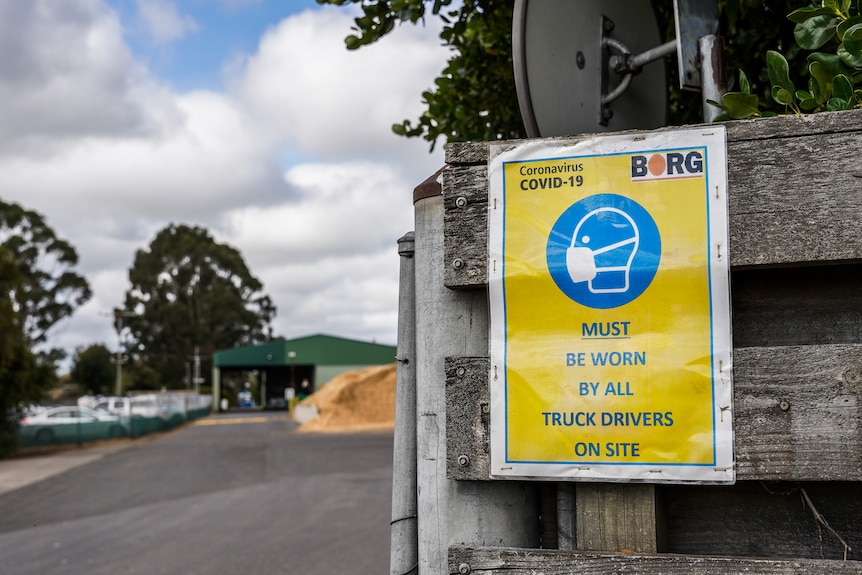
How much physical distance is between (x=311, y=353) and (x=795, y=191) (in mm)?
72297

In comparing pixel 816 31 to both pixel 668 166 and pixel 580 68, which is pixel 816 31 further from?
pixel 668 166

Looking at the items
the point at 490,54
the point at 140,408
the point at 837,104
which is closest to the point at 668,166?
the point at 837,104

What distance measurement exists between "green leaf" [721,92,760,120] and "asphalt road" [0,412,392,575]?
7534mm

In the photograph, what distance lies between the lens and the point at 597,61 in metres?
2.37

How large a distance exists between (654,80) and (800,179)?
1.33 metres

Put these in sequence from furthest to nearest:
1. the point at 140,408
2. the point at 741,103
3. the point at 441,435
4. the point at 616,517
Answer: the point at 140,408 → the point at 741,103 → the point at 441,435 → the point at 616,517

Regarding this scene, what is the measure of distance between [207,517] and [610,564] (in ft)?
39.2

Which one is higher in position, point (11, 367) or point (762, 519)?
point (11, 367)

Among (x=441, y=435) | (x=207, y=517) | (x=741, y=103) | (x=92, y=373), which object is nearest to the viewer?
(x=441, y=435)

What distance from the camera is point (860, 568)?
4.47 ft

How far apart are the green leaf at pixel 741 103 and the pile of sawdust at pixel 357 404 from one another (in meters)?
32.2

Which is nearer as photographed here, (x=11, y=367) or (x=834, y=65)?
(x=834, y=65)

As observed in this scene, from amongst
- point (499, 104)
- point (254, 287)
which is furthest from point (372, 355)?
point (499, 104)

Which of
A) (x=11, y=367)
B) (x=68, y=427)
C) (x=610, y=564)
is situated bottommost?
(x=68, y=427)
